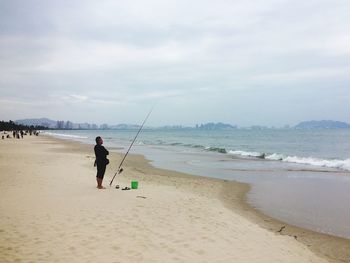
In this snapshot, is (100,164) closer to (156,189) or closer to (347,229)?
(156,189)

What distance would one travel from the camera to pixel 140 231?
7.20m

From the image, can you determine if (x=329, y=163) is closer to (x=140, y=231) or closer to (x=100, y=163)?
(x=100, y=163)

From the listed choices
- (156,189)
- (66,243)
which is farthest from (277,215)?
(66,243)

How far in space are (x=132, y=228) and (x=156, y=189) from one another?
5169mm

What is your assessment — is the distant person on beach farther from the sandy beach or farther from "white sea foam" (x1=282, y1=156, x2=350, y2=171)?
"white sea foam" (x1=282, y1=156, x2=350, y2=171)

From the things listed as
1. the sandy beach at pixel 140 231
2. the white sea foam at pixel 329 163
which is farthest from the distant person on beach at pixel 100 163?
the white sea foam at pixel 329 163

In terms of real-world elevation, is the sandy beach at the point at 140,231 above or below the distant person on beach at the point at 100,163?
below

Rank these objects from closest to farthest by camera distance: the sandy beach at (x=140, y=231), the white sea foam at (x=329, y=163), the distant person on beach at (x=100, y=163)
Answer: the sandy beach at (x=140, y=231), the distant person on beach at (x=100, y=163), the white sea foam at (x=329, y=163)

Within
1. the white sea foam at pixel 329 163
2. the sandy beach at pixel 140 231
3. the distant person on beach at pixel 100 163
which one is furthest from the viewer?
the white sea foam at pixel 329 163

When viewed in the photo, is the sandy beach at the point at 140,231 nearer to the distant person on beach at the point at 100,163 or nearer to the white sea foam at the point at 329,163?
the distant person on beach at the point at 100,163

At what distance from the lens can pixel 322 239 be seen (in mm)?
7988

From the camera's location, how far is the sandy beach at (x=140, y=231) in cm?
603

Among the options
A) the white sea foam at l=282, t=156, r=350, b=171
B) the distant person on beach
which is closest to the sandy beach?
the distant person on beach

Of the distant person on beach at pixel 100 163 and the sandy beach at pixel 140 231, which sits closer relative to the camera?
the sandy beach at pixel 140 231
